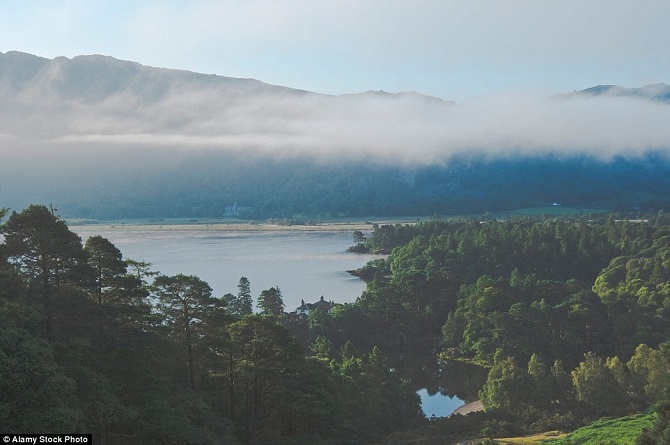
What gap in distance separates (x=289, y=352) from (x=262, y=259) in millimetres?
69950

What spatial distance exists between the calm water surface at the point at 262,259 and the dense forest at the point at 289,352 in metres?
15.8

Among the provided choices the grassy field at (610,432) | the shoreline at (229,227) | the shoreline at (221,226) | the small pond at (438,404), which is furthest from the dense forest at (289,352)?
the shoreline at (221,226)

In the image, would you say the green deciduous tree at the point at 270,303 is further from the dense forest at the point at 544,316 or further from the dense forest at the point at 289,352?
the dense forest at the point at 544,316

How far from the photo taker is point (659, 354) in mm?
28578

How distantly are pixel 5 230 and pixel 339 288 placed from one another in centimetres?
5150

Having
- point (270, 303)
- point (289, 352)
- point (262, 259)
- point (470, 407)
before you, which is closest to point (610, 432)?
point (289, 352)

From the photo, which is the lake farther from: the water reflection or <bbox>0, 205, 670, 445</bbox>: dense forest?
<bbox>0, 205, 670, 445</bbox>: dense forest

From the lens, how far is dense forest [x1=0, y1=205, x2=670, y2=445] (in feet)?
48.6

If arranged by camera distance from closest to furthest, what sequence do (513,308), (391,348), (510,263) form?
(513,308) < (391,348) < (510,263)

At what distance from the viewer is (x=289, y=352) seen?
69.6ft

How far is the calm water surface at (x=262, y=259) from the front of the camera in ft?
219

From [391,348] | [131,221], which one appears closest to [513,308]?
[391,348]

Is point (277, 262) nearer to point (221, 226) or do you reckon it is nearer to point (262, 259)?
point (262, 259)

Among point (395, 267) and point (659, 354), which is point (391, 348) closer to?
point (659, 354)
